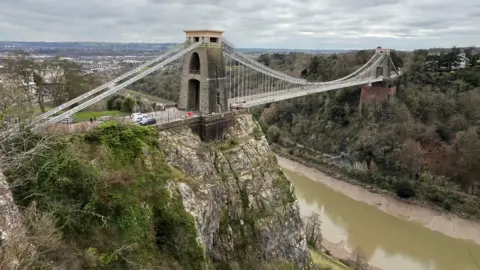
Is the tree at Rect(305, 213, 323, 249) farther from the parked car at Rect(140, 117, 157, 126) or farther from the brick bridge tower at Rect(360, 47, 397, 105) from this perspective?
the brick bridge tower at Rect(360, 47, 397, 105)

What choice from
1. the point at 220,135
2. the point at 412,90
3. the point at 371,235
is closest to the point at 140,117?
the point at 220,135

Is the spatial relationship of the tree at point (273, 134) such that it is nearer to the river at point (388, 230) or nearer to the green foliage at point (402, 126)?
the green foliage at point (402, 126)

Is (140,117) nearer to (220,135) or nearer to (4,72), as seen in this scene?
(220,135)

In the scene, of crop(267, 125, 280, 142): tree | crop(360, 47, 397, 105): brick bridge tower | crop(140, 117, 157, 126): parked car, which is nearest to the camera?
crop(140, 117, 157, 126): parked car

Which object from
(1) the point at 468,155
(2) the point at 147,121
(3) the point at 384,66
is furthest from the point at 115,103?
(3) the point at 384,66

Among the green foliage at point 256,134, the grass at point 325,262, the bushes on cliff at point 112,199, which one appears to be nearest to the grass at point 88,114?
the bushes on cliff at point 112,199

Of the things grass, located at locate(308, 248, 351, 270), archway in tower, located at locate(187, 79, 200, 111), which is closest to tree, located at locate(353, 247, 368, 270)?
grass, located at locate(308, 248, 351, 270)
